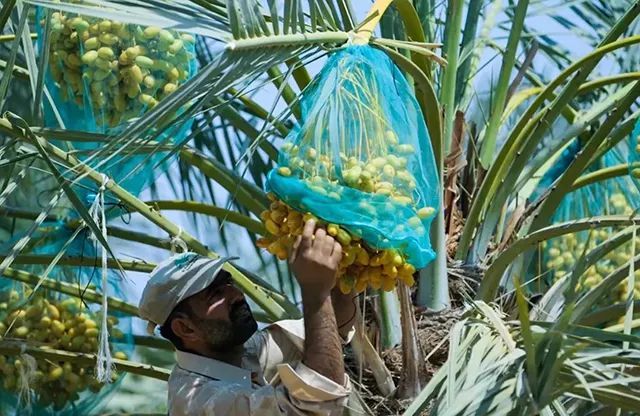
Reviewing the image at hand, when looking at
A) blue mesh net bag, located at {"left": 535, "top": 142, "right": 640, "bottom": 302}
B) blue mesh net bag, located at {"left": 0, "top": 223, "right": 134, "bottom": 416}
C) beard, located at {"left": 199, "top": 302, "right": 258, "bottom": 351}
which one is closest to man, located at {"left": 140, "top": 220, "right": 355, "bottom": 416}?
beard, located at {"left": 199, "top": 302, "right": 258, "bottom": 351}

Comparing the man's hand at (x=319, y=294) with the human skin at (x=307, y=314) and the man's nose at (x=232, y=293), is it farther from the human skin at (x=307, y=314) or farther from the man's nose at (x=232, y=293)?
the man's nose at (x=232, y=293)

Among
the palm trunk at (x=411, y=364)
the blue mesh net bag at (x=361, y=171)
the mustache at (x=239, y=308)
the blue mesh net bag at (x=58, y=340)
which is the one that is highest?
the blue mesh net bag at (x=361, y=171)

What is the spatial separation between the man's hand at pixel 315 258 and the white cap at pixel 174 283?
0.51 m

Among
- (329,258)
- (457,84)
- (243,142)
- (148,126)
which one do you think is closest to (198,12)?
(148,126)

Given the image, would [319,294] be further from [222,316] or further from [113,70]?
[113,70]

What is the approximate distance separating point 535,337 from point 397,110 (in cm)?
62

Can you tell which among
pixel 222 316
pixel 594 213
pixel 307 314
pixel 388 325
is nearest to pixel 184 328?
pixel 222 316

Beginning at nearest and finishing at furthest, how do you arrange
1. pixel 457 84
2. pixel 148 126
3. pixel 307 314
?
pixel 148 126 → pixel 307 314 → pixel 457 84

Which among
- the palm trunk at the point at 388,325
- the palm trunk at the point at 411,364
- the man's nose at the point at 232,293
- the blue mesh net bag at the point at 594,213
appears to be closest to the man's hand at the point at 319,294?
the man's nose at the point at 232,293

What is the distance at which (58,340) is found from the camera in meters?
4.53

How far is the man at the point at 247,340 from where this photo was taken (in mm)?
3148

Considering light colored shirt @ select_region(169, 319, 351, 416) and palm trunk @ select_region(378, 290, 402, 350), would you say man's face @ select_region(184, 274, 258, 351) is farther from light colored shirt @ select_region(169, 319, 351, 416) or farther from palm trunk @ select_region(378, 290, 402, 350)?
palm trunk @ select_region(378, 290, 402, 350)

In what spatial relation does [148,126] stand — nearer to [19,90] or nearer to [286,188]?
[286,188]

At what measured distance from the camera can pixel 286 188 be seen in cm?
304
